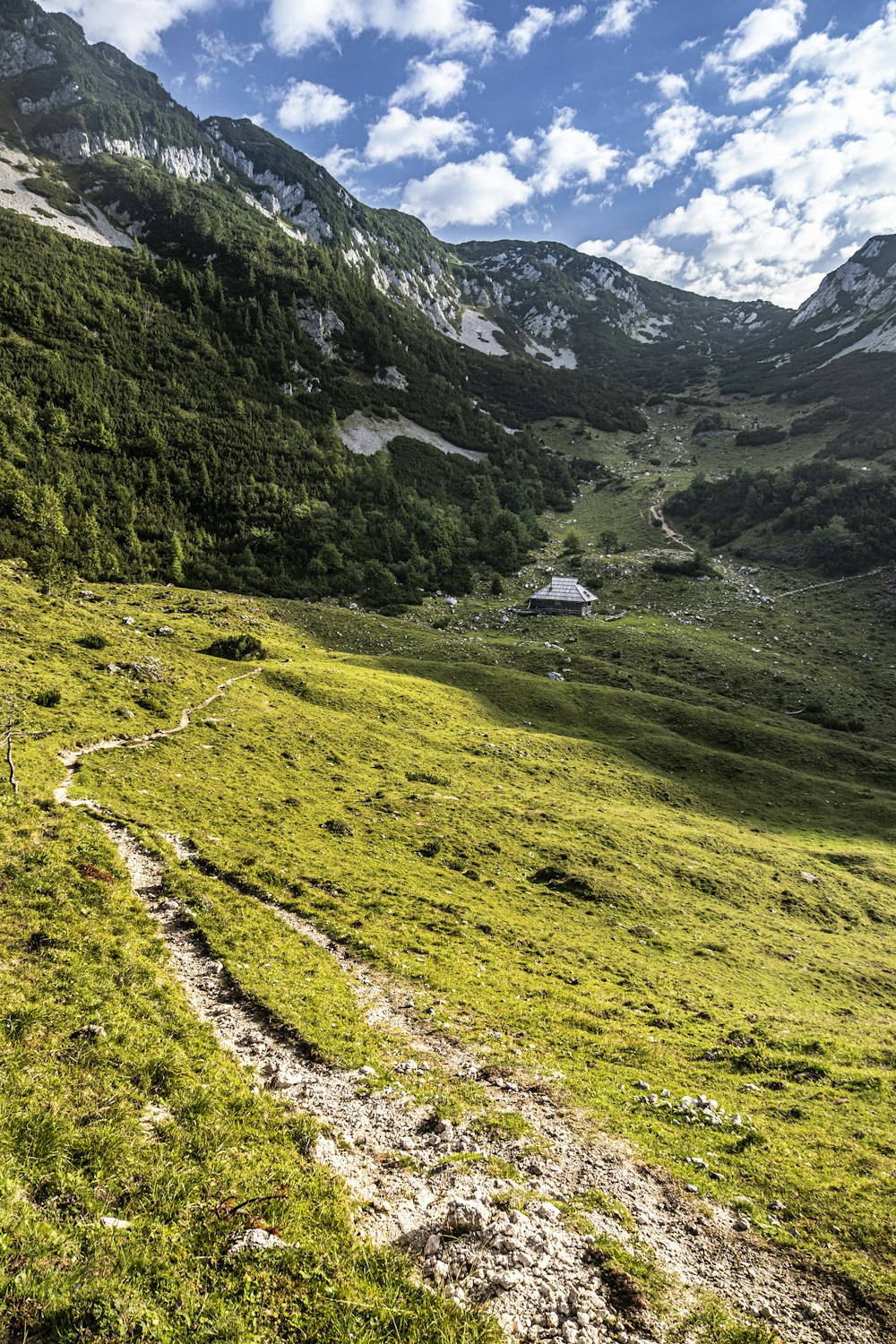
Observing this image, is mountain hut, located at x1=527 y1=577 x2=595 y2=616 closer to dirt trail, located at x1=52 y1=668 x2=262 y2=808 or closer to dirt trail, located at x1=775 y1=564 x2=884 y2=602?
dirt trail, located at x1=775 y1=564 x2=884 y2=602

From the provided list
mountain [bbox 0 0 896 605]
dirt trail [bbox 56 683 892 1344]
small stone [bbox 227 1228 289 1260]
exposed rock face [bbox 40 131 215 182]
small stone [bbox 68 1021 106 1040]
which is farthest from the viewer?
exposed rock face [bbox 40 131 215 182]

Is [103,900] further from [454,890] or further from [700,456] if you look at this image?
[700,456]

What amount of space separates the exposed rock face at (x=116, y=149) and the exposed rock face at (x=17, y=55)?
36.4 meters

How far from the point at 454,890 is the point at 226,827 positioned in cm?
1004

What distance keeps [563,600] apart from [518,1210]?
8758 cm

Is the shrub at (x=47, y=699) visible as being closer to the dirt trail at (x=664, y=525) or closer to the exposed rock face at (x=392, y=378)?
the dirt trail at (x=664, y=525)

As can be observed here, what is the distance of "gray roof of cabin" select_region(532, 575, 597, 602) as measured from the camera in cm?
9244

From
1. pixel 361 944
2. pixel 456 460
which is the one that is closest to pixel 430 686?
pixel 361 944

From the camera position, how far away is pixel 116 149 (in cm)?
17088

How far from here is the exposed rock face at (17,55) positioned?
573ft

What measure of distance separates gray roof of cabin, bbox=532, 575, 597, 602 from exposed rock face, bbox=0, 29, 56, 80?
24089cm

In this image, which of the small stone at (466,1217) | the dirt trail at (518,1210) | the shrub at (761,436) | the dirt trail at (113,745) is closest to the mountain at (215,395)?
the shrub at (761,436)

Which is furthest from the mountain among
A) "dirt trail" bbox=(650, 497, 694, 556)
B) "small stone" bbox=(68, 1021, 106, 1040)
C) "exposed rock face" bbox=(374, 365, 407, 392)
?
"small stone" bbox=(68, 1021, 106, 1040)

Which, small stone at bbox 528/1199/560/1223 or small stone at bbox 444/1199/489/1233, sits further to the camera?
small stone at bbox 528/1199/560/1223
